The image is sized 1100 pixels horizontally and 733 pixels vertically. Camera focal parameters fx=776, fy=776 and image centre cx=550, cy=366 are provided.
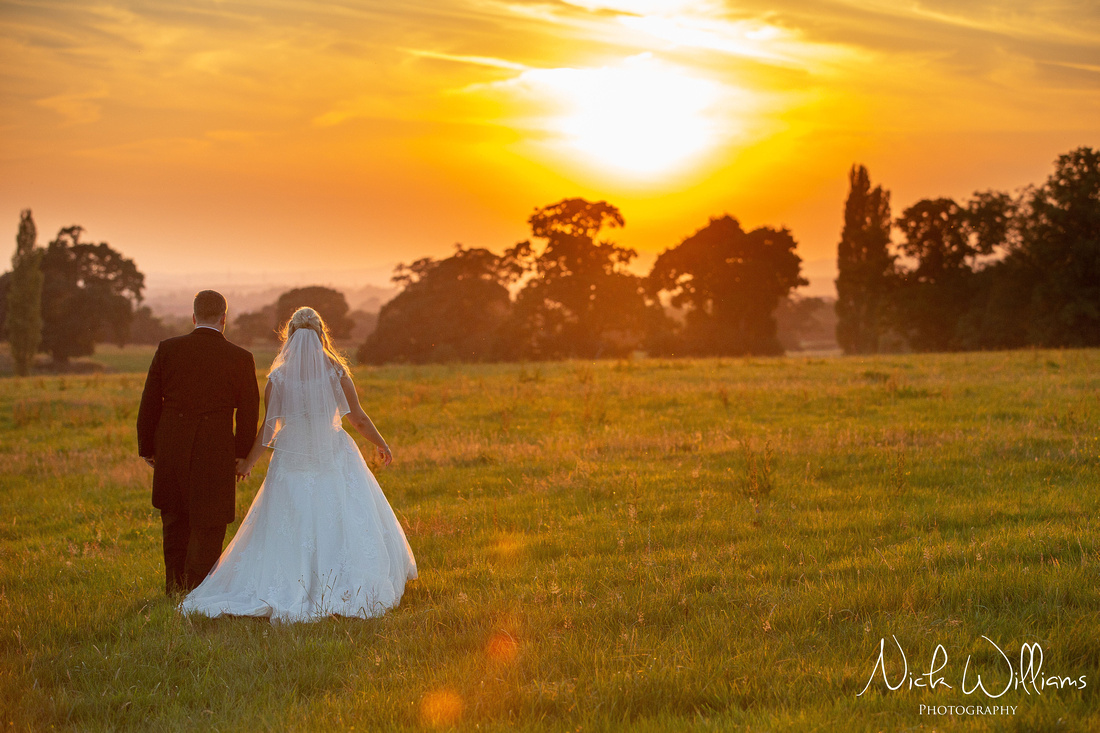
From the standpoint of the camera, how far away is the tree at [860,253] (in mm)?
62750

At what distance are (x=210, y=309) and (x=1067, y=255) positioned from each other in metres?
57.2

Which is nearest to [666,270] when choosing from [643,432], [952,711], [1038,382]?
[1038,382]

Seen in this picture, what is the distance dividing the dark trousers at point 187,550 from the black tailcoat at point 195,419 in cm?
13

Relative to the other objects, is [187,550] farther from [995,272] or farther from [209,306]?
[995,272]

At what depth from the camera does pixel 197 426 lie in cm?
669

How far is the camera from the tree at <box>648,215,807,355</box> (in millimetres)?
59562

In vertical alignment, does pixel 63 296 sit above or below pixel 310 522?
above

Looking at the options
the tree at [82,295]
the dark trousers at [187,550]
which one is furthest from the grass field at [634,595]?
the tree at [82,295]

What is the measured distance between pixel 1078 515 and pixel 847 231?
64594mm

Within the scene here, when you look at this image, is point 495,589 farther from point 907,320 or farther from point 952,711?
point 907,320

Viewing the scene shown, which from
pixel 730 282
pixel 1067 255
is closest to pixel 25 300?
pixel 730 282

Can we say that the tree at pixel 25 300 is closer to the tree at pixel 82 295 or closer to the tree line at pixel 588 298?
the tree at pixel 82 295
